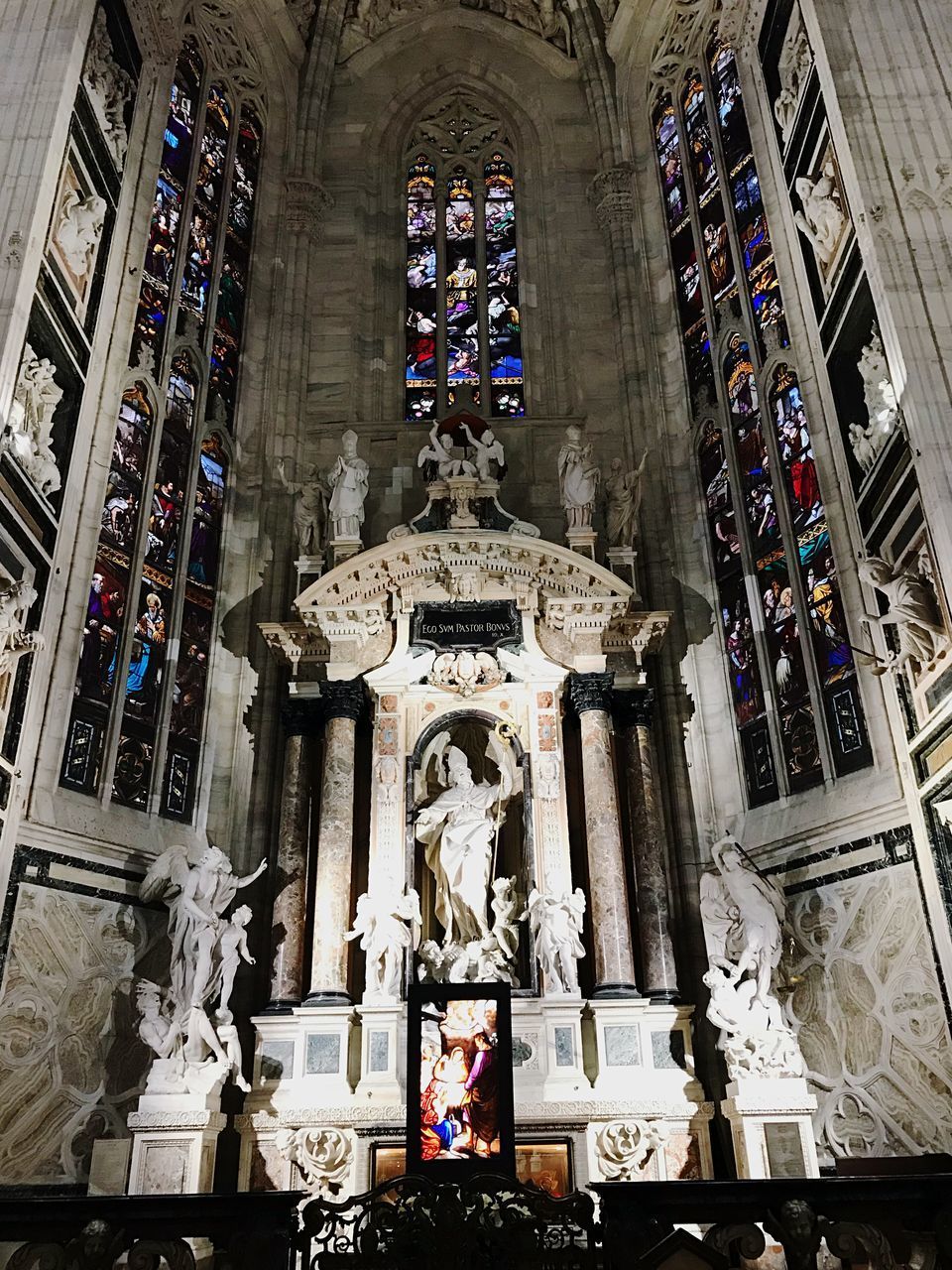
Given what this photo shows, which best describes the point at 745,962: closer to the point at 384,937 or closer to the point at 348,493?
the point at 384,937

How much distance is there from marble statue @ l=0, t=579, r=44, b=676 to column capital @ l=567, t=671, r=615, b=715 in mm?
5566

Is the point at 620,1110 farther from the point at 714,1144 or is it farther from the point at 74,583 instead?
the point at 74,583

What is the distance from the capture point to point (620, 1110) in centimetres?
1009

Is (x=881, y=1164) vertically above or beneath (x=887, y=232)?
beneath

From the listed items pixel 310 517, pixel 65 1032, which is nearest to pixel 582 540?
pixel 310 517

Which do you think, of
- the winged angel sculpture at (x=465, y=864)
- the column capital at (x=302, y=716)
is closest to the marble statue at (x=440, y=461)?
the column capital at (x=302, y=716)

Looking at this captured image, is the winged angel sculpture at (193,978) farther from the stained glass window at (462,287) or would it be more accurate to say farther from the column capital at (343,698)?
the stained glass window at (462,287)

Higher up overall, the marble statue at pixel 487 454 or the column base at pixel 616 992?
the marble statue at pixel 487 454

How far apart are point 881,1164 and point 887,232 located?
7.78m

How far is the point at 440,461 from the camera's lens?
44.9 ft

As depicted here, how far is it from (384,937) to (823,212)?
8510mm

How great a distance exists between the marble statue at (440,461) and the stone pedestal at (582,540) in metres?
1.50

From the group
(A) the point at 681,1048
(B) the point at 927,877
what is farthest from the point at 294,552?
(B) the point at 927,877

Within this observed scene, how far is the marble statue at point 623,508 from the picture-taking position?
13.3m
